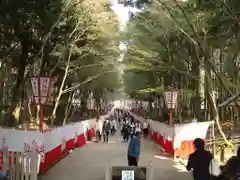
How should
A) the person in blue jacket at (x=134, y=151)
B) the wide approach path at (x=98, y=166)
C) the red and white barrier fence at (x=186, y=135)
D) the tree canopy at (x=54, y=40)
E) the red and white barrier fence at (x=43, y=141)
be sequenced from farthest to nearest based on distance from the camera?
the red and white barrier fence at (x=186, y=135)
the tree canopy at (x=54, y=40)
the wide approach path at (x=98, y=166)
the red and white barrier fence at (x=43, y=141)
the person in blue jacket at (x=134, y=151)

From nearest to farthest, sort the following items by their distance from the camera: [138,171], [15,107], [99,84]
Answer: [138,171] < [15,107] < [99,84]

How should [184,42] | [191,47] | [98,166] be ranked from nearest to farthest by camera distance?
[98,166] → [191,47] → [184,42]

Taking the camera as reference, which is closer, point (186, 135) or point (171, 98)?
point (186, 135)

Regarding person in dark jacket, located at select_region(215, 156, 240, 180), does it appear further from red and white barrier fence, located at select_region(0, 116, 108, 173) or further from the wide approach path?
red and white barrier fence, located at select_region(0, 116, 108, 173)

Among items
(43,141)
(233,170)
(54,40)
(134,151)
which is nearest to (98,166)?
(43,141)

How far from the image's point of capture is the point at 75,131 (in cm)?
2162

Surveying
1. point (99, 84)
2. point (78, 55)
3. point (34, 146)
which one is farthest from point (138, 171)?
point (99, 84)

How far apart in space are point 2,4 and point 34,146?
4660 millimetres

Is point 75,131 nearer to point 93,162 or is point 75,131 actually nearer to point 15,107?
point 15,107

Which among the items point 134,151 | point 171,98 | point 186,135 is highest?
point 171,98

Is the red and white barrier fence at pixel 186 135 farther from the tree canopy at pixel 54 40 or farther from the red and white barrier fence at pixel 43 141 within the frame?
the tree canopy at pixel 54 40

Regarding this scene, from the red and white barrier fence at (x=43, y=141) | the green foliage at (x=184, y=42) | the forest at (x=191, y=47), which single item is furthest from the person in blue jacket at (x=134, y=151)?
the green foliage at (x=184, y=42)

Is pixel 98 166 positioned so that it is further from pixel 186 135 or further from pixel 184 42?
pixel 184 42

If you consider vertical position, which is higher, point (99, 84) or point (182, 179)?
point (99, 84)
